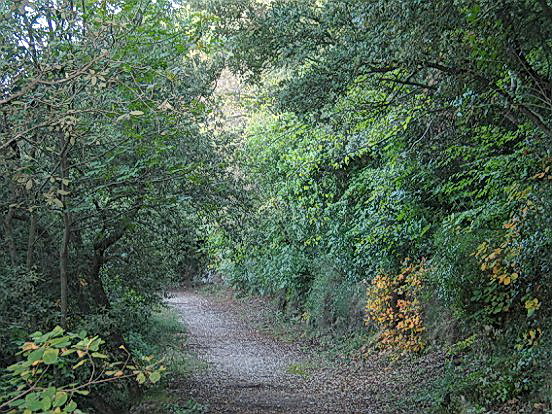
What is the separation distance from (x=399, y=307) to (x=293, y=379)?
281 centimetres

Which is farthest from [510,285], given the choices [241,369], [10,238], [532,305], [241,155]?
[241,369]

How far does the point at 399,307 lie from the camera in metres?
13.2

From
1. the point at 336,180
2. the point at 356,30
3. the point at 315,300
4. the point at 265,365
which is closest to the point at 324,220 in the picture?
the point at 336,180

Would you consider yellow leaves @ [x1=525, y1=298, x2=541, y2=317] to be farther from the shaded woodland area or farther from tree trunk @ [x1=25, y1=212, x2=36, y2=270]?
tree trunk @ [x1=25, y1=212, x2=36, y2=270]

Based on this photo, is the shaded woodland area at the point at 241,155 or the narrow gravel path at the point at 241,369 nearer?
the shaded woodland area at the point at 241,155

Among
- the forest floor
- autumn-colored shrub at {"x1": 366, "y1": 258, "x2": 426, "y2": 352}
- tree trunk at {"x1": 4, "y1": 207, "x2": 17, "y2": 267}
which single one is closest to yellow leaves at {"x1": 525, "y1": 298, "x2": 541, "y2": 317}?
the forest floor

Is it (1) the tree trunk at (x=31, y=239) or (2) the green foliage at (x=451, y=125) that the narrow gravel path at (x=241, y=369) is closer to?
(2) the green foliage at (x=451, y=125)

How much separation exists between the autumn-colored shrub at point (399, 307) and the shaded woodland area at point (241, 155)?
12 centimetres

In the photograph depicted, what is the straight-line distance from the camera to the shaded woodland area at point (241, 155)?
19.7ft

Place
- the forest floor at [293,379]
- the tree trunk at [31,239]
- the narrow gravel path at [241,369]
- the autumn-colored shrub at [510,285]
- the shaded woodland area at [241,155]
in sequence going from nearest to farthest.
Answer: the shaded woodland area at [241,155]
the tree trunk at [31,239]
the autumn-colored shrub at [510,285]
the forest floor at [293,379]
the narrow gravel path at [241,369]

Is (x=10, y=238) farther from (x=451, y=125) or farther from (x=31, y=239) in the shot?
(x=451, y=125)

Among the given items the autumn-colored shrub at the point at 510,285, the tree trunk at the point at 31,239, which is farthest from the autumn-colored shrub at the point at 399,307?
the tree trunk at the point at 31,239

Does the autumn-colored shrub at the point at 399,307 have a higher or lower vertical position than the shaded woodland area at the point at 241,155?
lower

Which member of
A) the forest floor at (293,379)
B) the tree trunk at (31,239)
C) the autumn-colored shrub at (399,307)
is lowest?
the forest floor at (293,379)
